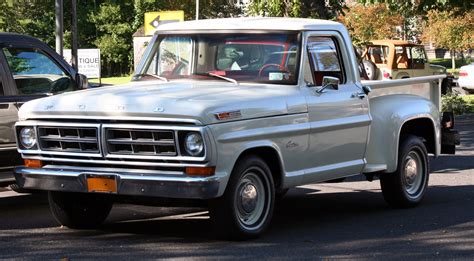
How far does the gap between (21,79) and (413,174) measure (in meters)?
4.31

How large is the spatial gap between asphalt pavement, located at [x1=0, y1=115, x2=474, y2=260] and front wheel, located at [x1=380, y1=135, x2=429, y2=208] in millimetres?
136

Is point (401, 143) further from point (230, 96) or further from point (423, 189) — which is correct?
point (230, 96)

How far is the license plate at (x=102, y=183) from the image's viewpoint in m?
7.75

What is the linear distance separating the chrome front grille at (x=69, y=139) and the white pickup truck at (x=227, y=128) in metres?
0.01

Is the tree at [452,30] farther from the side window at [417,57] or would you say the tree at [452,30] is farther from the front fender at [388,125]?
the front fender at [388,125]

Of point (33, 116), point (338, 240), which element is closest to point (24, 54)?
point (33, 116)

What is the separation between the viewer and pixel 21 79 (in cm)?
1005

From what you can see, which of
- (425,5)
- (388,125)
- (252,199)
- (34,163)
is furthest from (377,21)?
(34,163)

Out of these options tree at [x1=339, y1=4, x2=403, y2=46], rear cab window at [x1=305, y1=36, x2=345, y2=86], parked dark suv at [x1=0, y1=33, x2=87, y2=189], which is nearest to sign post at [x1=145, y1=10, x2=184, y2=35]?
parked dark suv at [x1=0, y1=33, x2=87, y2=189]

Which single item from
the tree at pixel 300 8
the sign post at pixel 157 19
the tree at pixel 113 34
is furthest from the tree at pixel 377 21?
the sign post at pixel 157 19

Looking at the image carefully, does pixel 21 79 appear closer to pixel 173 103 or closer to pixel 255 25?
pixel 255 25

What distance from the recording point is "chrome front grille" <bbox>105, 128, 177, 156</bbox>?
7.62 m

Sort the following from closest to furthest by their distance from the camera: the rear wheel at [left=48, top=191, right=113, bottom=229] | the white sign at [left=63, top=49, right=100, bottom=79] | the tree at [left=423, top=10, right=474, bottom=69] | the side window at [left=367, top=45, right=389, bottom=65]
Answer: the rear wheel at [left=48, top=191, right=113, bottom=229] → the white sign at [left=63, top=49, right=100, bottom=79] → the side window at [left=367, top=45, right=389, bottom=65] → the tree at [left=423, top=10, right=474, bottom=69]

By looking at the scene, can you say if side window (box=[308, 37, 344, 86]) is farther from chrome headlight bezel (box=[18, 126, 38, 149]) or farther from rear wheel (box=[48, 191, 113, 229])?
chrome headlight bezel (box=[18, 126, 38, 149])
